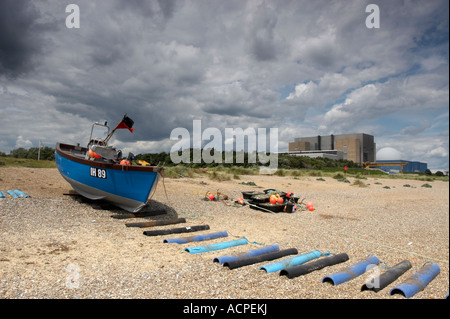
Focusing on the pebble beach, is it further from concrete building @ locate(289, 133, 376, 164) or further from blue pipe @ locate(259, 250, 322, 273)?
concrete building @ locate(289, 133, 376, 164)

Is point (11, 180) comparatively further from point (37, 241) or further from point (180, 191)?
point (37, 241)

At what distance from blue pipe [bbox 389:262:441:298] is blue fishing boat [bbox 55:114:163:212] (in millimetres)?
6452

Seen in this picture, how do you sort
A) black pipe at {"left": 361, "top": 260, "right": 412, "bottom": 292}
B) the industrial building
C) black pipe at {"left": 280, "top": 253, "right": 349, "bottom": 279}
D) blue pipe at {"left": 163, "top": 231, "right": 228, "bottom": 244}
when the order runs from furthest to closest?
blue pipe at {"left": 163, "top": 231, "right": 228, "bottom": 244}
the industrial building
black pipe at {"left": 280, "top": 253, "right": 349, "bottom": 279}
black pipe at {"left": 361, "top": 260, "right": 412, "bottom": 292}

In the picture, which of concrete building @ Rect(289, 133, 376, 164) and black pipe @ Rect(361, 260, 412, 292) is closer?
black pipe @ Rect(361, 260, 412, 292)

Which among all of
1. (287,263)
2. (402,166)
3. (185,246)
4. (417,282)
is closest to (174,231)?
(185,246)

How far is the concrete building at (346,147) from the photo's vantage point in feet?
32.0

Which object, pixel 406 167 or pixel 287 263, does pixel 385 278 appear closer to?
pixel 287 263

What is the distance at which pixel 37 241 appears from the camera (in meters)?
5.87

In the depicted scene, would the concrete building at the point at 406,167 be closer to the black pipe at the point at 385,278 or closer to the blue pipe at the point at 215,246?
the black pipe at the point at 385,278

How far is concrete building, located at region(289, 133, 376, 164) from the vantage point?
9750 millimetres

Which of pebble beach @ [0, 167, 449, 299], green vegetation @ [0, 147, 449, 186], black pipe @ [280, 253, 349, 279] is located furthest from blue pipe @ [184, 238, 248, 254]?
green vegetation @ [0, 147, 449, 186]

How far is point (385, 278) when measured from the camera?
479 centimetres
